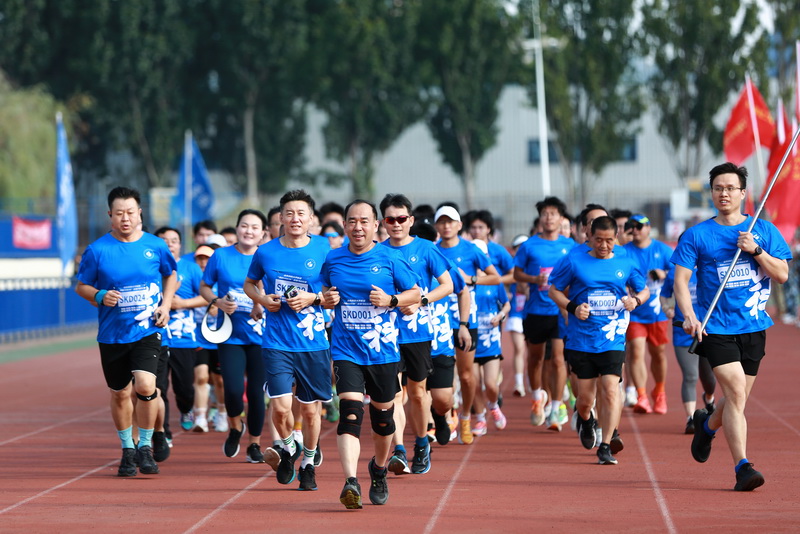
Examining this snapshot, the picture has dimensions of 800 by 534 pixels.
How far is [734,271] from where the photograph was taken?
8281 mm

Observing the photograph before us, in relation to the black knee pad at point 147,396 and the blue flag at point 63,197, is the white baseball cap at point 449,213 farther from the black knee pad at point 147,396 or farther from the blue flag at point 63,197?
the blue flag at point 63,197

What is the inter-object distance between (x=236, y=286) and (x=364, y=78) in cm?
4261

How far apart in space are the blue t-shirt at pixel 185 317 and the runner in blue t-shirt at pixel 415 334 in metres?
2.91

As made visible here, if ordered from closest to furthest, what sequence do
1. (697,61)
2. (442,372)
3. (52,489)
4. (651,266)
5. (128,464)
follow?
1. (52,489)
2. (128,464)
3. (442,372)
4. (651,266)
5. (697,61)

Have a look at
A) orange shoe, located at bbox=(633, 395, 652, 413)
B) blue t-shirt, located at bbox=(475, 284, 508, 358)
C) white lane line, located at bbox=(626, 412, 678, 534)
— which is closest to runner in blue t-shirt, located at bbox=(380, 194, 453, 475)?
white lane line, located at bbox=(626, 412, 678, 534)

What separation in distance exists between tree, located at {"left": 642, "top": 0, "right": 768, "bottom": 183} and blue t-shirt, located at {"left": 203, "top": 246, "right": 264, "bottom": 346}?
35.6 metres

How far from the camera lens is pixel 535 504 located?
7828mm

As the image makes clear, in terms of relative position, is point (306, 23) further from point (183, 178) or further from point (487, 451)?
point (487, 451)

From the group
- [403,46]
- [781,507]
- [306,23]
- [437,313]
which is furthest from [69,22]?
[781,507]

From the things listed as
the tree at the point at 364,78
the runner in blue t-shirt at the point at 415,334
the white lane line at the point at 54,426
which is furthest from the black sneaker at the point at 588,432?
the tree at the point at 364,78

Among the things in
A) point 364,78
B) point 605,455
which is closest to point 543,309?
point 605,455

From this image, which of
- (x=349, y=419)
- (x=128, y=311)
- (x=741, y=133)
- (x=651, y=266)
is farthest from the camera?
(x=741, y=133)

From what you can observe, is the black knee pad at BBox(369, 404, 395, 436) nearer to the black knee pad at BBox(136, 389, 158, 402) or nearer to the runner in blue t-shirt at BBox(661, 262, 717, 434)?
the black knee pad at BBox(136, 389, 158, 402)

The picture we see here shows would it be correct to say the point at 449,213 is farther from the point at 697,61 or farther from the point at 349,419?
the point at 697,61
